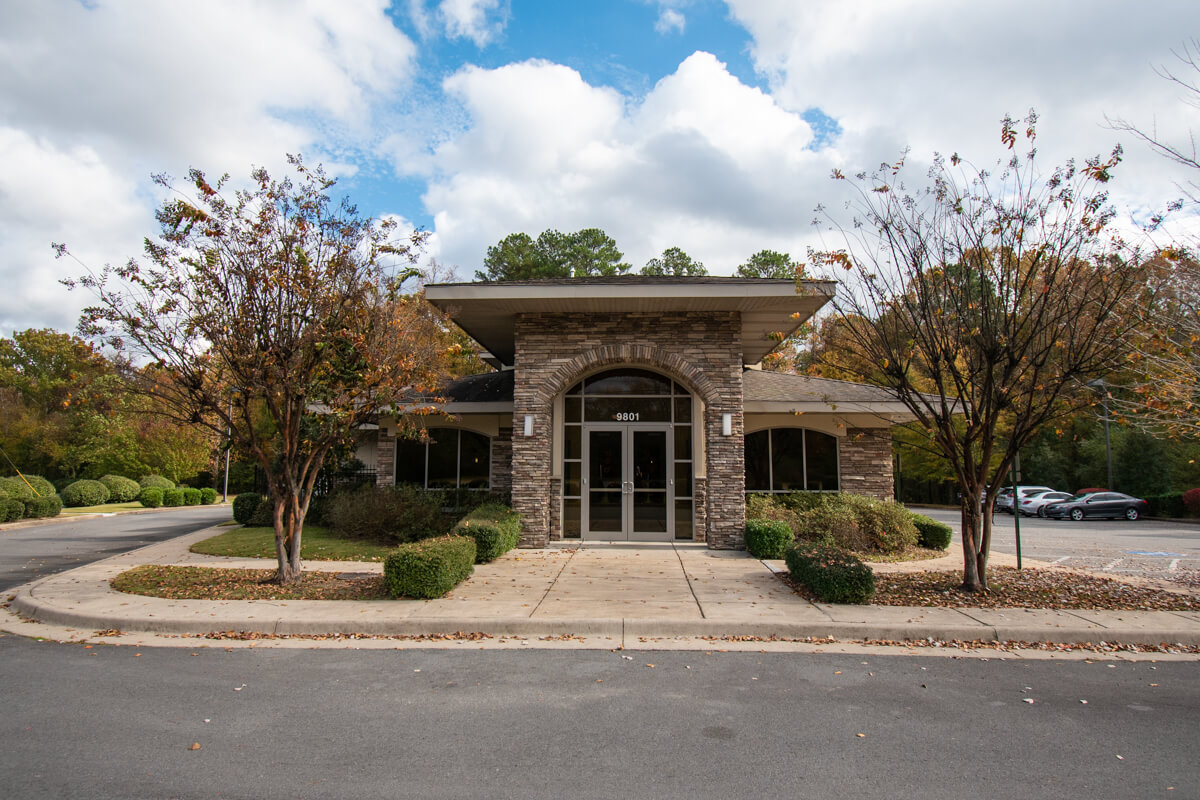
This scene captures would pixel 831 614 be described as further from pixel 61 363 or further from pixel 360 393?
pixel 61 363

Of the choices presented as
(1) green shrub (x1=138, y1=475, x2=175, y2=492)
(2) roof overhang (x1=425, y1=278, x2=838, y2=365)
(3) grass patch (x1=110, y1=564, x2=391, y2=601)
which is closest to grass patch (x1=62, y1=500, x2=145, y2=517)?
(1) green shrub (x1=138, y1=475, x2=175, y2=492)

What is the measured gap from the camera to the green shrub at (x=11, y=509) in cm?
2161

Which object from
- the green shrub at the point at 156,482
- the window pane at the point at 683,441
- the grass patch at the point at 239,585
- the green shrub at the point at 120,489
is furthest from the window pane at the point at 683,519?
the green shrub at the point at 156,482

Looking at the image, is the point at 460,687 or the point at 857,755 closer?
the point at 857,755

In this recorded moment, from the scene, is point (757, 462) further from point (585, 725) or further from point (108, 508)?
point (108, 508)

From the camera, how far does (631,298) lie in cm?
1241

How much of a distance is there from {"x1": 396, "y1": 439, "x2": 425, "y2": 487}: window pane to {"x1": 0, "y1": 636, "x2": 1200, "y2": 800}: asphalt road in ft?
32.6

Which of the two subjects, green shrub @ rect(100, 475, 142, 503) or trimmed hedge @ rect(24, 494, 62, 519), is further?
green shrub @ rect(100, 475, 142, 503)

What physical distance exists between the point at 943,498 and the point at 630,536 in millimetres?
34768

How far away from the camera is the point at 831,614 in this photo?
25.4ft

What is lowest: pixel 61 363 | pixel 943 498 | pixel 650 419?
pixel 943 498

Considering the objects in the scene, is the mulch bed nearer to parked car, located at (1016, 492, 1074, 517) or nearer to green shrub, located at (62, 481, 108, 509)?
parked car, located at (1016, 492, 1074, 517)

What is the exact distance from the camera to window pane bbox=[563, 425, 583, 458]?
45.7 feet

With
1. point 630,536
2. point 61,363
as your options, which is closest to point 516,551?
point 630,536
